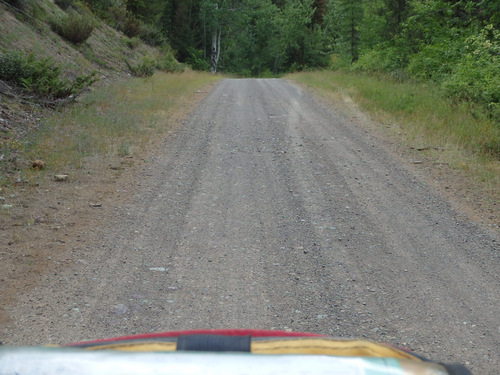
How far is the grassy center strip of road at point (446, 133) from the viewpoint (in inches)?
263

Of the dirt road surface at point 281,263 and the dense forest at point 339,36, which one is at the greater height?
the dense forest at point 339,36

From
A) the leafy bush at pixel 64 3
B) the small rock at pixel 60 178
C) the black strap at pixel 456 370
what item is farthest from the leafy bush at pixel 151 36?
the black strap at pixel 456 370

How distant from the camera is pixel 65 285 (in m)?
3.74

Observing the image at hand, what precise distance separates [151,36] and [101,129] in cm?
2173

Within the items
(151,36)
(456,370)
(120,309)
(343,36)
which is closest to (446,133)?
(120,309)

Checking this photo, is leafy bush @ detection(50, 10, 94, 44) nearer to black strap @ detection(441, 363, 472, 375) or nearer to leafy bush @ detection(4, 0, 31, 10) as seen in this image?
leafy bush @ detection(4, 0, 31, 10)

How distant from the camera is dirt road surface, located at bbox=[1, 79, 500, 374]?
3322 millimetres

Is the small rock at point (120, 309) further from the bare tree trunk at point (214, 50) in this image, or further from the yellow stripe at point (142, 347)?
the bare tree trunk at point (214, 50)

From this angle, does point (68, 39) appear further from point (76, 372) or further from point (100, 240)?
point (76, 372)

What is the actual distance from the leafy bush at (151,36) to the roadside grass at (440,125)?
16.4m

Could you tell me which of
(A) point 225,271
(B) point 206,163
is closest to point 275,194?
(B) point 206,163

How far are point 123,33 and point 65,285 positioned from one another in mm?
23037

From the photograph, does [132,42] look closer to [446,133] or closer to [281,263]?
[446,133]

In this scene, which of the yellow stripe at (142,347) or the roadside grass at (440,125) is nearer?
the yellow stripe at (142,347)
